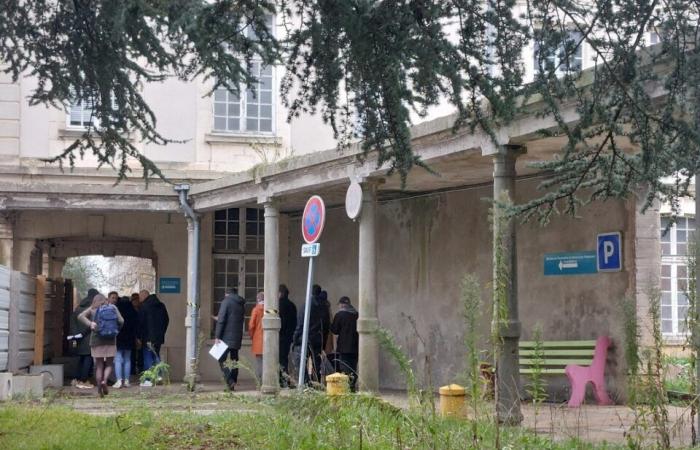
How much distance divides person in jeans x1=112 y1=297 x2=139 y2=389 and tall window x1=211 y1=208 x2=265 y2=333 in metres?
2.76

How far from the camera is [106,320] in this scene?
60.6ft

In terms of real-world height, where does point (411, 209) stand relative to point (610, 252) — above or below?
above

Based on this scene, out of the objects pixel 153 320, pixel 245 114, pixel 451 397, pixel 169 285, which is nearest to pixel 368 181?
pixel 451 397

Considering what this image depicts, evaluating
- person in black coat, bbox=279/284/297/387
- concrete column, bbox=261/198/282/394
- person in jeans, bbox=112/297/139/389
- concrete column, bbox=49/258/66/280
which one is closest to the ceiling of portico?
concrete column, bbox=261/198/282/394

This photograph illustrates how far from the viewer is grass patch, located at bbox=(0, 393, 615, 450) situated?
746 centimetres

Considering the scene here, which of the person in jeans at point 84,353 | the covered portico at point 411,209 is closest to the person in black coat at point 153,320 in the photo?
the person in jeans at point 84,353

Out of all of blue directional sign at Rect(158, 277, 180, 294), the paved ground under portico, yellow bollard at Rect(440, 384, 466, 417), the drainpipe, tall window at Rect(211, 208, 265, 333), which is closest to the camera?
the paved ground under portico

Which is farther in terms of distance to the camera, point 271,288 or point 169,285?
point 169,285

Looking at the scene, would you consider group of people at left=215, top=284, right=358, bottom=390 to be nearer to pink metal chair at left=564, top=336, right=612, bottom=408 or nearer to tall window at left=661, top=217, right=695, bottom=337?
pink metal chair at left=564, top=336, right=612, bottom=408

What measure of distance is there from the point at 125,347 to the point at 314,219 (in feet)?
29.7

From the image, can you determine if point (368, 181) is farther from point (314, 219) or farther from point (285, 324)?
point (285, 324)

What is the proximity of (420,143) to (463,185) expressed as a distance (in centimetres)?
437

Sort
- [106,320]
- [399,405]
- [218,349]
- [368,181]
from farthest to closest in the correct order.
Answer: [218,349], [106,320], [368,181], [399,405]

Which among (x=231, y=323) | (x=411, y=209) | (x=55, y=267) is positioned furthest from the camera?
(x=55, y=267)
